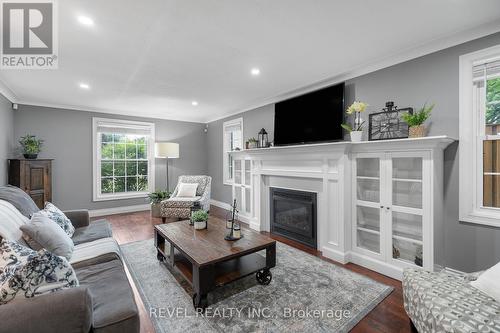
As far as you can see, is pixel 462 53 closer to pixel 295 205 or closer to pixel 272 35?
pixel 272 35

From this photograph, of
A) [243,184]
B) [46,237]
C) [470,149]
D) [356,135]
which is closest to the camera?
[46,237]

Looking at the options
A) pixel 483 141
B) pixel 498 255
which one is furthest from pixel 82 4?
pixel 498 255

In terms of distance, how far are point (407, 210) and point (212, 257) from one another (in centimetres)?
213

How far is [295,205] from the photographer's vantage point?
3.62m

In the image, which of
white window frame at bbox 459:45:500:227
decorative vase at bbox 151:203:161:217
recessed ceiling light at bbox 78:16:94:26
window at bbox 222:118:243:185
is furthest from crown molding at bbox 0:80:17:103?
white window frame at bbox 459:45:500:227

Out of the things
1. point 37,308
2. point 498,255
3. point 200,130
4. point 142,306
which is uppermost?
point 200,130

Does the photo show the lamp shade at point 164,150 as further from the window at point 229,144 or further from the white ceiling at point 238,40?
the white ceiling at point 238,40

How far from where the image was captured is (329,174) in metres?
3.04

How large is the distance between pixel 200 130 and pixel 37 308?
5.84 m

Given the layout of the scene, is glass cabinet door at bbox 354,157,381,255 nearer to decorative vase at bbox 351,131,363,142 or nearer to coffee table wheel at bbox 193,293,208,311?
decorative vase at bbox 351,131,363,142

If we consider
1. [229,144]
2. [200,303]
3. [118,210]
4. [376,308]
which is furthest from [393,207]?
Answer: [118,210]

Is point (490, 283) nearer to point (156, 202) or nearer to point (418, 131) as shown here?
point (418, 131)

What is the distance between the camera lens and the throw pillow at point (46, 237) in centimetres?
163

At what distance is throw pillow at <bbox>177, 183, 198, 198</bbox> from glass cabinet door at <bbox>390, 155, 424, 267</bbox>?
3.69 meters
